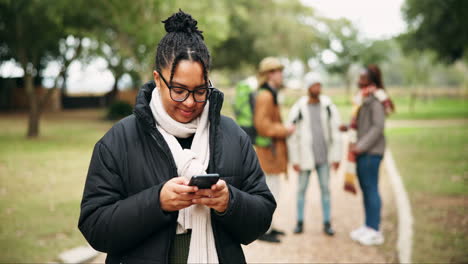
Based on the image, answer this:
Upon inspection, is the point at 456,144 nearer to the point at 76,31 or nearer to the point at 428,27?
the point at 428,27

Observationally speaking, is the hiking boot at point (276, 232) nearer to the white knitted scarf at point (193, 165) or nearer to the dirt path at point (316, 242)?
the dirt path at point (316, 242)

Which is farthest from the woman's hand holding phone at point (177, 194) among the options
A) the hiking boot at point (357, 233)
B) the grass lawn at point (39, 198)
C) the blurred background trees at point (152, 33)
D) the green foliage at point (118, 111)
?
the green foliage at point (118, 111)

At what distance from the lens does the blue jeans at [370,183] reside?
5.66 meters

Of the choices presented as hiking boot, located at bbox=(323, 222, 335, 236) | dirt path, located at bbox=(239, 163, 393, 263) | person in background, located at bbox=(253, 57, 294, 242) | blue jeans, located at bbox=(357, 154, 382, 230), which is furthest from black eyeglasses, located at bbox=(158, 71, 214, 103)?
hiking boot, located at bbox=(323, 222, 335, 236)

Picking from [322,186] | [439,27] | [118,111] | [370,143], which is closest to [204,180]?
[370,143]

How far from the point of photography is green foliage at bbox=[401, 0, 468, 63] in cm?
1603

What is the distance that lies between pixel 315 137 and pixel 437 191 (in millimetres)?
3927

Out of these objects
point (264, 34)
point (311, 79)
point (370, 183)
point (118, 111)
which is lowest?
point (118, 111)

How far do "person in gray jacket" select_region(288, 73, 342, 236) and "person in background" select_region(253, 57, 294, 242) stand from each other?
25 cm

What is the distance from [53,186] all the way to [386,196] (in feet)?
21.8

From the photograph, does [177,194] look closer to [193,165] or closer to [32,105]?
[193,165]

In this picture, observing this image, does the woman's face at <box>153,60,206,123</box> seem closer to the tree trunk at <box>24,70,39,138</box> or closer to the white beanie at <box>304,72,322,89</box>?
the white beanie at <box>304,72,322,89</box>

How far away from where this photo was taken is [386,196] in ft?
28.6

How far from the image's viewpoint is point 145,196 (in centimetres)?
197
